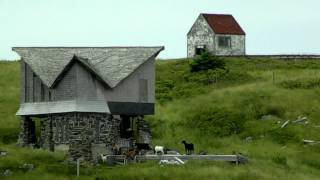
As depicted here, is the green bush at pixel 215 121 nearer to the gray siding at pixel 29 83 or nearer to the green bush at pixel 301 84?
the green bush at pixel 301 84

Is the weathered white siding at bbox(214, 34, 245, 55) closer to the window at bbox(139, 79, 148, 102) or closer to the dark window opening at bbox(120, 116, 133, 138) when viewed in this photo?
the dark window opening at bbox(120, 116, 133, 138)

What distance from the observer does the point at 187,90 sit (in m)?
79.2

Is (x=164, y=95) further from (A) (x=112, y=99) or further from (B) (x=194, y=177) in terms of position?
(B) (x=194, y=177)

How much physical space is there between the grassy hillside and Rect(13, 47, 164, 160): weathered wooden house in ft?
7.84

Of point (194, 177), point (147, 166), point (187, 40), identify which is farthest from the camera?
point (187, 40)

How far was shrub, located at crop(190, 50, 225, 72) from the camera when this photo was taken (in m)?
87.8

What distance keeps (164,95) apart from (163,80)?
771cm

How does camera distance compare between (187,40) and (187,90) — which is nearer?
(187,90)

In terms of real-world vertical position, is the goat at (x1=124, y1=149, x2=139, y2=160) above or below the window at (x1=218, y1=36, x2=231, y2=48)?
below

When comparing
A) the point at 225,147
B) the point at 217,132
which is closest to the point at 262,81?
the point at 217,132

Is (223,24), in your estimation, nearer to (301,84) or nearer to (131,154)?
(301,84)

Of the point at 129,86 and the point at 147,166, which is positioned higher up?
the point at 129,86

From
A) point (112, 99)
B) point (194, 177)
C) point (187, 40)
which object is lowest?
point (194, 177)

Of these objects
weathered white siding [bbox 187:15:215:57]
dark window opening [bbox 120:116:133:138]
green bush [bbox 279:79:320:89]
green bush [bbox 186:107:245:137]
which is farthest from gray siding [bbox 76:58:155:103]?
weathered white siding [bbox 187:15:215:57]
